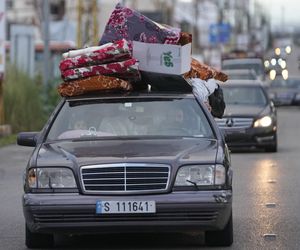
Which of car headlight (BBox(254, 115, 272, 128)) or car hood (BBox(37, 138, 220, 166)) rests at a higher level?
car hood (BBox(37, 138, 220, 166))

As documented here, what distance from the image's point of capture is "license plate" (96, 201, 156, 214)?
7730 mm

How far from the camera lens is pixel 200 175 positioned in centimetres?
794

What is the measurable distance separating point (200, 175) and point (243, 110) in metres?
11.8

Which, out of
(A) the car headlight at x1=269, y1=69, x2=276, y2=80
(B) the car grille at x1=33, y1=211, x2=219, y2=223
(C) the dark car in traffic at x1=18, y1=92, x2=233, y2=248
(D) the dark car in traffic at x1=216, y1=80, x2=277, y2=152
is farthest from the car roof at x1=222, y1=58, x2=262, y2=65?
(B) the car grille at x1=33, y1=211, x2=219, y2=223

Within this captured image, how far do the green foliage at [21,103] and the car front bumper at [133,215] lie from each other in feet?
57.8

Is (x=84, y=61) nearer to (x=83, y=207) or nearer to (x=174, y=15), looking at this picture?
(x=83, y=207)

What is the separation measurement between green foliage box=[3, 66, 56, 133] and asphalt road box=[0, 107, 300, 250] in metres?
6.53

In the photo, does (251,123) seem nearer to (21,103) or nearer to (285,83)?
(21,103)

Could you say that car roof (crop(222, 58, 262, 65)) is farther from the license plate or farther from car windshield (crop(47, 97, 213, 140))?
the license plate

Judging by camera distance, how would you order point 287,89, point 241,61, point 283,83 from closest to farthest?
1. point 241,61
2. point 287,89
3. point 283,83

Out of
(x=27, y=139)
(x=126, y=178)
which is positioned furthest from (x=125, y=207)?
(x=27, y=139)

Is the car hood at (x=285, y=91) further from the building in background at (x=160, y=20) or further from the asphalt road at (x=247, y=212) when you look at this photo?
the asphalt road at (x=247, y=212)

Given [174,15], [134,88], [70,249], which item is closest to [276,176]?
[134,88]

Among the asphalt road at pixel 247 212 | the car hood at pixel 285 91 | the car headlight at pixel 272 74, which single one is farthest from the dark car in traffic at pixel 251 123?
the car headlight at pixel 272 74
